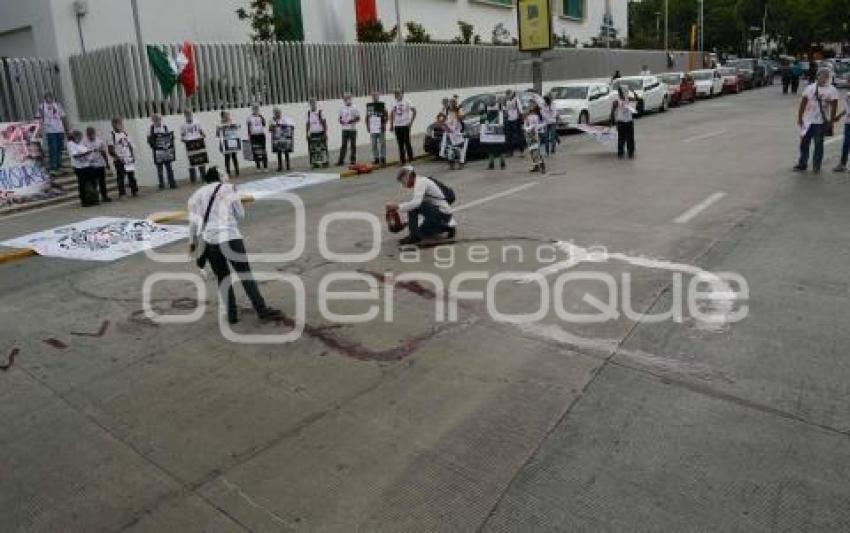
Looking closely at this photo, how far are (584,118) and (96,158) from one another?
15838 mm

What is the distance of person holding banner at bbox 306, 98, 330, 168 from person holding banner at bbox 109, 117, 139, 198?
4.53m

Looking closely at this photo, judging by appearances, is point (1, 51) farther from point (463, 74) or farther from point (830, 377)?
point (830, 377)

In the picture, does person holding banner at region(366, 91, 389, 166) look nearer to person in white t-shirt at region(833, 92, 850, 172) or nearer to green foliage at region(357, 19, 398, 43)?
green foliage at region(357, 19, 398, 43)

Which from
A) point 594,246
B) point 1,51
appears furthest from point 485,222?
point 1,51

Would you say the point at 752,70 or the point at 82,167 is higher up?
the point at 752,70

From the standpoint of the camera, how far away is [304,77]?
21.8 m

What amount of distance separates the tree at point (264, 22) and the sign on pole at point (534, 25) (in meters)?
8.99

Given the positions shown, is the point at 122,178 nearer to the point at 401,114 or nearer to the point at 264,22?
the point at 401,114

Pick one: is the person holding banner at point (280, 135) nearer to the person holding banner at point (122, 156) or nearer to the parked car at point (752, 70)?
the person holding banner at point (122, 156)

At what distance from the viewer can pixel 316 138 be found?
18.7m

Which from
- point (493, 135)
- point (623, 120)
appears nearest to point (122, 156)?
point (493, 135)

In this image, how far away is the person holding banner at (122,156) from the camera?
15383mm

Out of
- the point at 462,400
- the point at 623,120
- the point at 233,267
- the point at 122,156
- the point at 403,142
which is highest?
the point at 122,156

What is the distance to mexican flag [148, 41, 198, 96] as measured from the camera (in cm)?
1766
